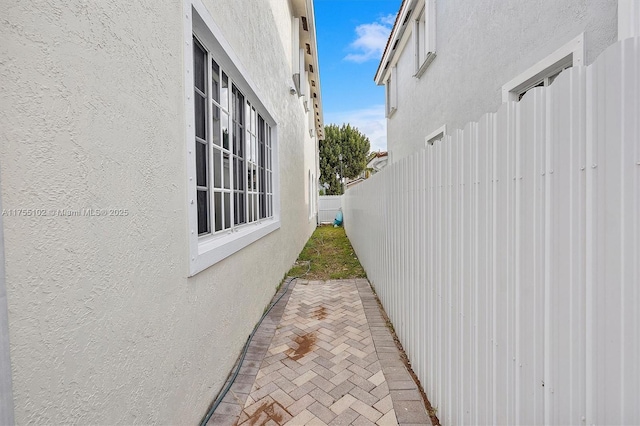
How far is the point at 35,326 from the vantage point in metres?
0.95

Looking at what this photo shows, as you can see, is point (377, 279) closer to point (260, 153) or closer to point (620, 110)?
point (260, 153)

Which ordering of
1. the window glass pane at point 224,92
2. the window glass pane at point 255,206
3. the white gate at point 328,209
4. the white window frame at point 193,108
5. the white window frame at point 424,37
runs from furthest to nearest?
1. the white gate at point 328,209
2. the white window frame at point 424,37
3. the window glass pane at point 255,206
4. the window glass pane at point 224,92
5. the white window frame at point 193,108

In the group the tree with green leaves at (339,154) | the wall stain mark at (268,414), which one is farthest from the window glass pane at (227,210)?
the tree with green leaves at (339,154)

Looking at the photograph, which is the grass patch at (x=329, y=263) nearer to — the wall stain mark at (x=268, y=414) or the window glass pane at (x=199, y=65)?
the wall stain mark at (x=268, y=414)

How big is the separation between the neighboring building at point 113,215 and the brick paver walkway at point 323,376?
34cm

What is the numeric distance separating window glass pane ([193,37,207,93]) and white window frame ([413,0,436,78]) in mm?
5404

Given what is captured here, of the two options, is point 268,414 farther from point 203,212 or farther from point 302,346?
point 203,212

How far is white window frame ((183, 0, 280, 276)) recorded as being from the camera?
6.69 ft

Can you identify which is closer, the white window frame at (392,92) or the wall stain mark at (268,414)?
the wall stain mark at (268,414)

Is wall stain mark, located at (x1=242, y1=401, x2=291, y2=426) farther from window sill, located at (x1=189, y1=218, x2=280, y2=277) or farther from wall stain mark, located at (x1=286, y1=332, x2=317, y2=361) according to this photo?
window sill, located at (x1=189, y1=218, x2=280, y2=277)

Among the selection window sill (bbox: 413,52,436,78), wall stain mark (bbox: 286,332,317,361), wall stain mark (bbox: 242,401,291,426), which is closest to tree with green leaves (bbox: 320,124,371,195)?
window sill (bbox: 413,52,436,78)

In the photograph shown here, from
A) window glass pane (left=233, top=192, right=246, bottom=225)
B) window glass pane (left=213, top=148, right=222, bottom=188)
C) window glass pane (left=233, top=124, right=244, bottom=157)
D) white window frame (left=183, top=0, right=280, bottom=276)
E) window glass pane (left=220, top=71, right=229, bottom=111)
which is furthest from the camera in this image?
window glass pane (left=233, top=192, right=246, bottom=225)

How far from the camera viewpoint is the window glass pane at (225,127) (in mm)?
3045

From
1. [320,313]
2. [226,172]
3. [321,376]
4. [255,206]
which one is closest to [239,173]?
[226,172]
